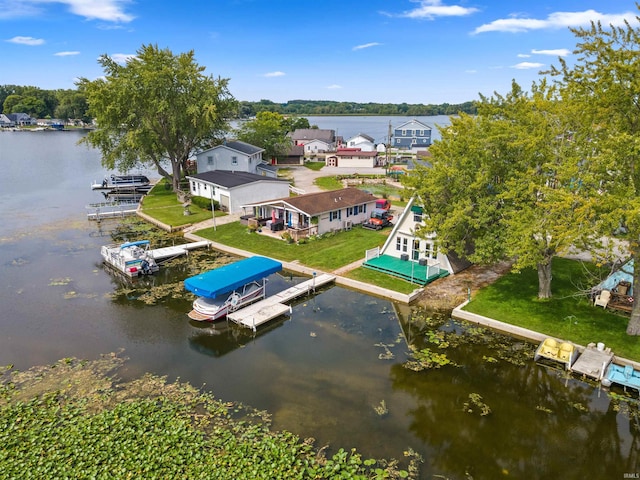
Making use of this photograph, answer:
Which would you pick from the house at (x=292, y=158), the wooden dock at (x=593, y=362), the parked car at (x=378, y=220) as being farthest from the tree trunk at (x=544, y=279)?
the house at (x=292, y=158)

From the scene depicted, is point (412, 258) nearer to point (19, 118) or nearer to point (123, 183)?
point (123, 183)

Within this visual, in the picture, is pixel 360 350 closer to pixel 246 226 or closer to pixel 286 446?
pixel 286 446

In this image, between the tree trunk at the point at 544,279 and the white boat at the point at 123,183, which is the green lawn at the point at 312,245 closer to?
the tree trunk at the point at 544,279

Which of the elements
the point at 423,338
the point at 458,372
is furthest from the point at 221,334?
the point at 458,372

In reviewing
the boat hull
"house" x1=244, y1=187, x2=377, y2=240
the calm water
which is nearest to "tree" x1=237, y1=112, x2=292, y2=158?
"house" x1=244, y1=187, x2=377, y2=240

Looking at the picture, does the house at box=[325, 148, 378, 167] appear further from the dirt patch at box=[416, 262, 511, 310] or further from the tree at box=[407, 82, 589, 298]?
the tree at box=[407, 82, 589, 298]

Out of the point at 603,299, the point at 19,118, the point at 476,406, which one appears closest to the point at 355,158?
the point at 603,299
